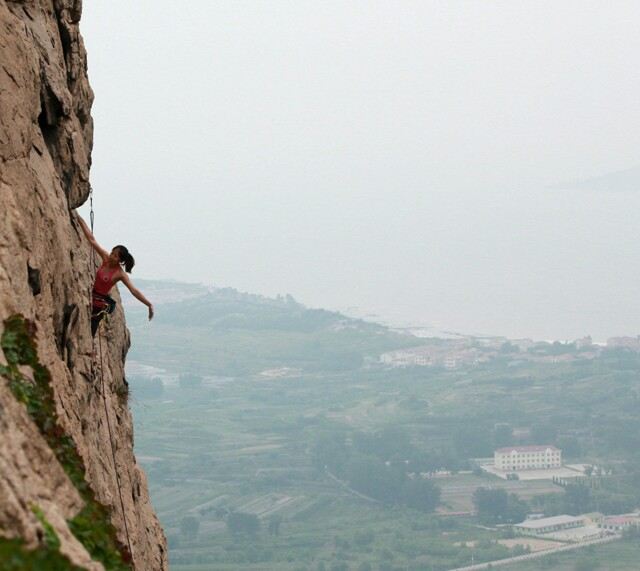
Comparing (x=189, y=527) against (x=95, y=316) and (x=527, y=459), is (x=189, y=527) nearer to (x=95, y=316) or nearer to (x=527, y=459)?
(x=527, y=459)

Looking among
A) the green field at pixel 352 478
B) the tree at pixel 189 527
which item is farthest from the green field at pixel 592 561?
the tree at pixel 189 527

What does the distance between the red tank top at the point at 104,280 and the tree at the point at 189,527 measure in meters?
113

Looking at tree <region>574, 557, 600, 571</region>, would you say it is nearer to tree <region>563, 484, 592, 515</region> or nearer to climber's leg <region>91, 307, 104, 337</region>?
tree <region>563, 484, 592, 515</region>

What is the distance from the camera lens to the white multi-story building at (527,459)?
534ft

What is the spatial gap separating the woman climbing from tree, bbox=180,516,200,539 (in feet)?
371

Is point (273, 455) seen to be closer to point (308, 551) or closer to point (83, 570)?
point (308, 551)

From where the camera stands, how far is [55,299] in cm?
1076

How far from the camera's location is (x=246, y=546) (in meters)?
119

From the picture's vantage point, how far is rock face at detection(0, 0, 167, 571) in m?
7.25

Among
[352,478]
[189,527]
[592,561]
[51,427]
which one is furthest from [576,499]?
[51,427]

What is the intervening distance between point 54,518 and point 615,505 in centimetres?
14126

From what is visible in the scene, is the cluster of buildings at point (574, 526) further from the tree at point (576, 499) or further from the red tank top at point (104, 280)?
the red tank top at point (104, 280)

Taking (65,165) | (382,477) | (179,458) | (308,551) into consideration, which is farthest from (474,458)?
(65,165)

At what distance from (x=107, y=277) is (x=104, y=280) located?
0.07 metres
